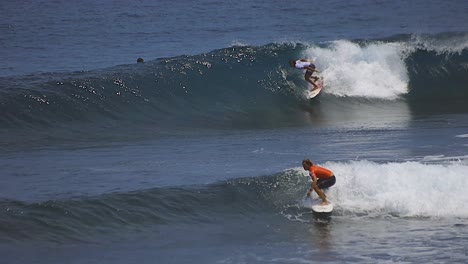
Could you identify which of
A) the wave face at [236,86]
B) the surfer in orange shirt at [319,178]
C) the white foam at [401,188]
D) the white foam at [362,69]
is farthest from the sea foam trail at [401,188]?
the white foam at [362,69]

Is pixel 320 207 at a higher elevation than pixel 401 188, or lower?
lower

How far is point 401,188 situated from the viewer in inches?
808

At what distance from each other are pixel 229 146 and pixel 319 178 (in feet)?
18.1

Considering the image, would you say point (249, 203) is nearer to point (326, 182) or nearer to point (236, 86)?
point (326, 182)

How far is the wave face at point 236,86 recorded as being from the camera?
28.8 m

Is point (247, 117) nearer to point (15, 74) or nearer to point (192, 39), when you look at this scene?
point (15, 74)

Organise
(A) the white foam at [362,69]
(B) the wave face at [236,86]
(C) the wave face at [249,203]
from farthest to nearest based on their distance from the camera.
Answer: (A) the white foam at [362,69], (B) the wave face at [236,86], (C) the wave face at [249,203]

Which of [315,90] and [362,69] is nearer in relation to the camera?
[315,90]

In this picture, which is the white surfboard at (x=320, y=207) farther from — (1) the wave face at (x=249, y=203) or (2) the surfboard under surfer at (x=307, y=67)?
(2) the surfboard under surfer at (x=307, y=67)

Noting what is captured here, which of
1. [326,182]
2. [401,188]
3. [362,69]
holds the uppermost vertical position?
[362,69]

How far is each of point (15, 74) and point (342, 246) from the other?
20.0m

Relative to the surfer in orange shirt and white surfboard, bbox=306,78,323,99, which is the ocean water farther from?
the surfer in orange shirt

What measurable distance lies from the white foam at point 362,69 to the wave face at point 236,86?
35mm

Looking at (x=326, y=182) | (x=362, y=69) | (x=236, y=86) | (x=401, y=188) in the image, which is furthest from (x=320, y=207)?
(x=362, y=69)
